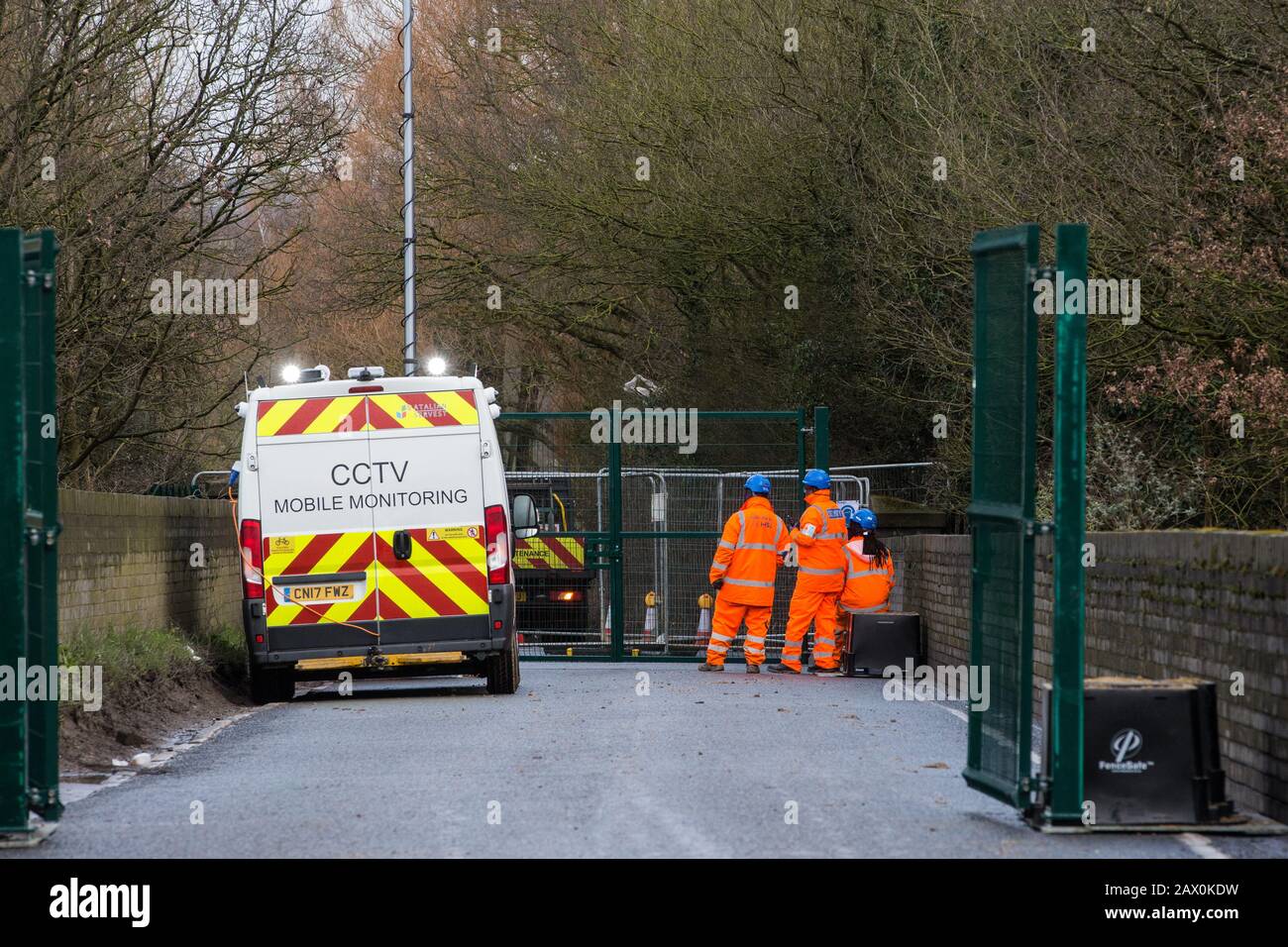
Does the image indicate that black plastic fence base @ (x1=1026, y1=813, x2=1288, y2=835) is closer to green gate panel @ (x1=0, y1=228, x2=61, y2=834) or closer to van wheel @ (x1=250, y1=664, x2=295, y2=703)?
green gate panel @ (x1=0, y1=228, x2=61, y2=834)

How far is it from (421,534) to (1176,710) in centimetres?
745

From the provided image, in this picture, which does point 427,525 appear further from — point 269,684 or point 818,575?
point 818,575

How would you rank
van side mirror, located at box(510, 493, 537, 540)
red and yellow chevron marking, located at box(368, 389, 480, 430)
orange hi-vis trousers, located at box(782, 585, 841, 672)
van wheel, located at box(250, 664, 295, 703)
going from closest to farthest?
red and yellow chevron marking, located at box(368, 389, 480, 430) → van wheel, located at box(250, 664, 295, 703) → van side mirror, located at box(510, 493, 537, 540) → orange hi-vis trousers, located at box(782, 585, 841, 672)

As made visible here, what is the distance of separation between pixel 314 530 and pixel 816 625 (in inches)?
224

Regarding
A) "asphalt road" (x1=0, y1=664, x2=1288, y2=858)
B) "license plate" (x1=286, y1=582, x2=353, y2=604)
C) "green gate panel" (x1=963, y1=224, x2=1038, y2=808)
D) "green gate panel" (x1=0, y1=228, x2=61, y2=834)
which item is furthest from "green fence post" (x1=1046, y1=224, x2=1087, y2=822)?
"license plate" (x1=286, y1=582, x2=353, y2=604)

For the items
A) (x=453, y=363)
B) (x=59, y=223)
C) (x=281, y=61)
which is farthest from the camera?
(x=453, y=363)

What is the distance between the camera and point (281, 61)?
18.8 meters

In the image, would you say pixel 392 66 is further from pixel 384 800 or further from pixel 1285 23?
pixel 384 800

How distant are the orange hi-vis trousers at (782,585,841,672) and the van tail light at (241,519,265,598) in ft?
18.1

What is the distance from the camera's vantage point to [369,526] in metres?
14.3

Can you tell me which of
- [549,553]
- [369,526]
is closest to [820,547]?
[549,553]

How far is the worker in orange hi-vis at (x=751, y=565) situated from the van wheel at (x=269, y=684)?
4.45 m

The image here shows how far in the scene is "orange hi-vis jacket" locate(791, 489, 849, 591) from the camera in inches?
688
